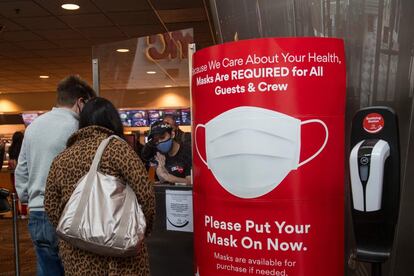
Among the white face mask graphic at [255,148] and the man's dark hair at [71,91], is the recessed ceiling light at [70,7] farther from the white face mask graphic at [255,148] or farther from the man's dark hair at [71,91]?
the white face mask graphic at [255,148]

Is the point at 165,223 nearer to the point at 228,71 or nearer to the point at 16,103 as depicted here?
the point at 228,71

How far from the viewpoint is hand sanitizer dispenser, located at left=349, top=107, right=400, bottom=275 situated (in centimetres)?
180

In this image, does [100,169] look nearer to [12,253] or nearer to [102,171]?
[102,171]

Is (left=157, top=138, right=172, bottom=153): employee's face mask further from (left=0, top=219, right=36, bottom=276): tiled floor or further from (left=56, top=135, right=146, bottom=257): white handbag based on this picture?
(left=0, top=219, right=36, bottom=276): tiled floor

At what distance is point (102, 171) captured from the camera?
2090mm

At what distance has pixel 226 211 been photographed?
2090 mm

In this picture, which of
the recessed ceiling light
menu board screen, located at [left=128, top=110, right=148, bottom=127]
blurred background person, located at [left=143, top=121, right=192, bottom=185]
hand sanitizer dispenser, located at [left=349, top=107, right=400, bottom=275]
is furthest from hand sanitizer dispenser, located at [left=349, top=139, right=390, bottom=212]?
menu board screen, located at [left=128, top=110, right=148, bottom=127]

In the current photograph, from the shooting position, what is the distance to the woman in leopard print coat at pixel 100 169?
2.11m

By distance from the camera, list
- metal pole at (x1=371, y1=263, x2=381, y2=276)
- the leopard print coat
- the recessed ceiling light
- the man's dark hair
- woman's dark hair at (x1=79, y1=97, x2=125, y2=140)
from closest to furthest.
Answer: metal pole at (x1=371, y1=263, x2=381, y2=276), the leopard print coat, woman's dark hair at (x1=79, y1=97, x2=125, y2=140), the man's dark hair, the recessed ceiling light

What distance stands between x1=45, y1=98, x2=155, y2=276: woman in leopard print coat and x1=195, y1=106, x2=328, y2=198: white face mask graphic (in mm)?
378

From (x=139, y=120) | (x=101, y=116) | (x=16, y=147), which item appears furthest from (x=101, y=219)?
(x=139, y=120)

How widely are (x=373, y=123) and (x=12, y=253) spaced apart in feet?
15.6

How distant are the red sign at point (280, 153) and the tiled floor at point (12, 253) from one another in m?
3.30

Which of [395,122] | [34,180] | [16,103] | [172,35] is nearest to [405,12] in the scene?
[395,122]
